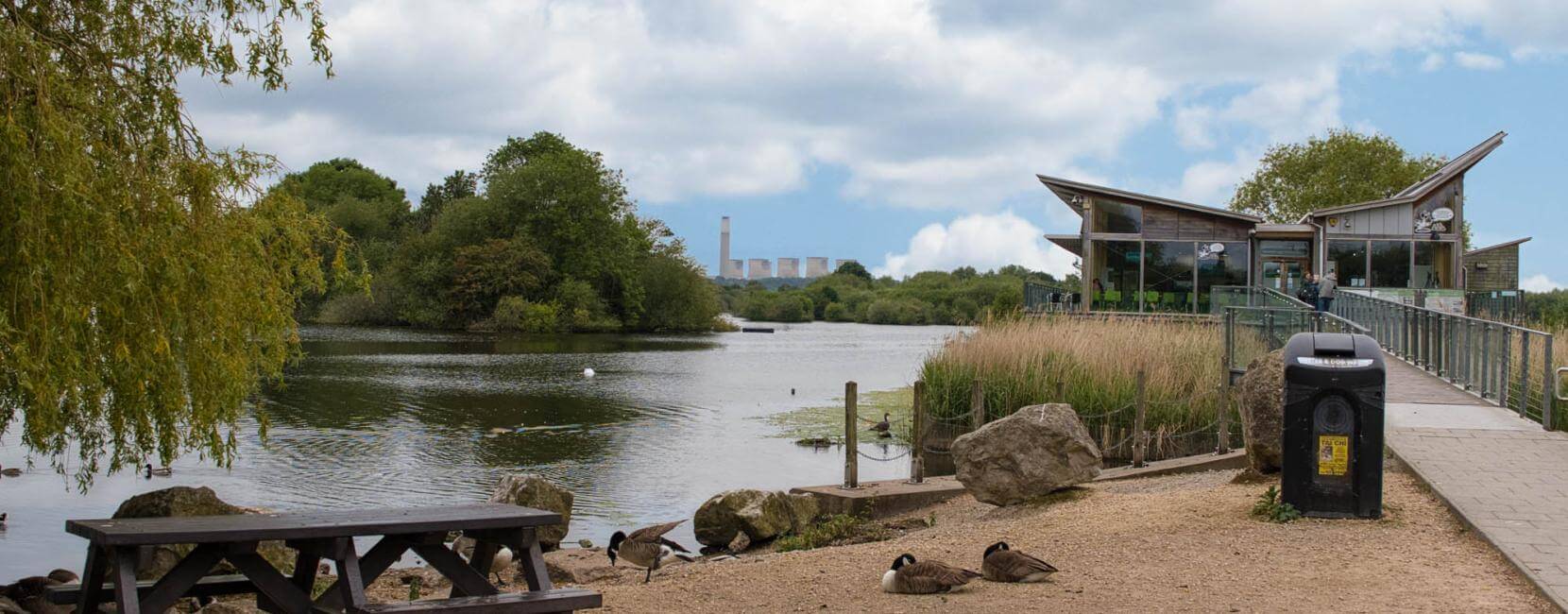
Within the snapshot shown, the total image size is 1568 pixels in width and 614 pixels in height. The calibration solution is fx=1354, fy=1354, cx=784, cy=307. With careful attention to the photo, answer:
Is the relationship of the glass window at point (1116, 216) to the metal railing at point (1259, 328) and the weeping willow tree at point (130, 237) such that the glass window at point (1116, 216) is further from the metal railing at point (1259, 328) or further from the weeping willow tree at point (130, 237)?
the weeping willow tree at point (130, 237)

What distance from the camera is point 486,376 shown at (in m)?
38.7

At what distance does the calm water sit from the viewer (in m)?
16.2

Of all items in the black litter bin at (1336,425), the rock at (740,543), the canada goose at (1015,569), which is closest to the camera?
the canada goose at (1015,569)

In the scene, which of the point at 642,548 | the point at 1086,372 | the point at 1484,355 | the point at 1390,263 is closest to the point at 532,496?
the point at 642,548

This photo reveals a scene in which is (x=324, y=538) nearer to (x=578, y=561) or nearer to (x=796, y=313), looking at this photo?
(x=578, y=561)

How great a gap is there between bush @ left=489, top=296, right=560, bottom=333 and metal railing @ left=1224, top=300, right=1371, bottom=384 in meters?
57.5

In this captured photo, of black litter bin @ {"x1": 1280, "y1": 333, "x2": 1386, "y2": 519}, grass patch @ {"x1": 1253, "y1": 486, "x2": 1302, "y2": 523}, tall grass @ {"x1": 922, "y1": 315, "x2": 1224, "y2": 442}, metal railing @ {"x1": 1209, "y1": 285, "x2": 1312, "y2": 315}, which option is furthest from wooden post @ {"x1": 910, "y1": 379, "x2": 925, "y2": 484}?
metal railing @ {"x1": 1209, "y1": 285, "x2": 1312, "y2": 315}

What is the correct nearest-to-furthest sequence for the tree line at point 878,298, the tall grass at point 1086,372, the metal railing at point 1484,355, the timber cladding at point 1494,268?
the metal railing at point 1484,355 < the tall grass at point 1086,372 < the timber cladding at point 1494,268 < the tree line at point 878,298

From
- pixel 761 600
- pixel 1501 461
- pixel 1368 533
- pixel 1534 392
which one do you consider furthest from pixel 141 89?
pixel 1534 392

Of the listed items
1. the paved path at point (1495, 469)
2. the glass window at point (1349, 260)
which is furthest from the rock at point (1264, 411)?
the glass window at point (1349, 260)

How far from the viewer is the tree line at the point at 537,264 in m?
77.9

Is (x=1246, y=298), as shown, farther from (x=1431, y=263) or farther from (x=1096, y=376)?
(x=1431, y=263)

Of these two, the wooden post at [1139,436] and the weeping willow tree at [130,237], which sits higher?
the weeping willow tree at [130,237]

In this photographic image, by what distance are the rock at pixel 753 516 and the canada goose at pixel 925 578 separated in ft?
17.8
